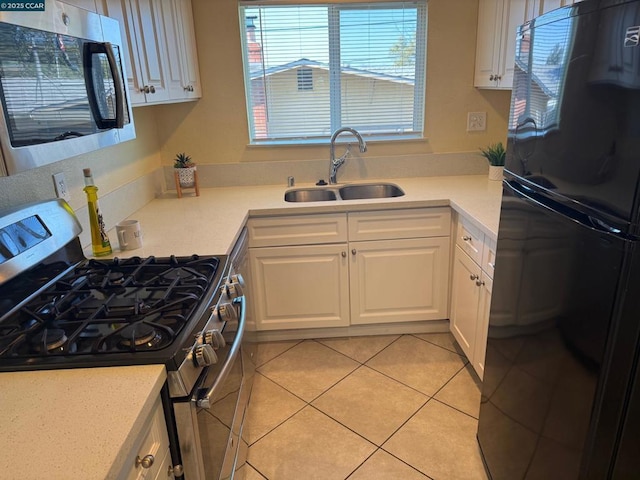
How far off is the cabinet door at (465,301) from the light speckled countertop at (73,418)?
161 centimetres

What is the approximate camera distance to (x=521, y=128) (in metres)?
1.35

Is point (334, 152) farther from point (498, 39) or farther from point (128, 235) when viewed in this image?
point (128, 235)

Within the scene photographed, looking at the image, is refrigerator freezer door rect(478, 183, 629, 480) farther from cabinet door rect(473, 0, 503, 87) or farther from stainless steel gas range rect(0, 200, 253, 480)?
cabinet door rect(473, 0, 503, 87)

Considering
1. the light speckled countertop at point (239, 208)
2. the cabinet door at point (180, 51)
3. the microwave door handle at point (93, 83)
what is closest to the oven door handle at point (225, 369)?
the light speckled countertop at point (239, 208)

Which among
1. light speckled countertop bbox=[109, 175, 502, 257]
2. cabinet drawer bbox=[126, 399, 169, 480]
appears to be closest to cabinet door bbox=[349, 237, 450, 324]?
light speckled countertop bbox=[109, 175, 502, 257]

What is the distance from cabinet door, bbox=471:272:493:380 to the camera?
6.65 ft

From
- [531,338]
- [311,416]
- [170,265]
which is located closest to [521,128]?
[531,338]

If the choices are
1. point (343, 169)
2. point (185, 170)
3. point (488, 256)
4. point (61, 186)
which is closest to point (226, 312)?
point (61, 186)

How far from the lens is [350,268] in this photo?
256 cm

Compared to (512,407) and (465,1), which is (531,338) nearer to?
(512,407)

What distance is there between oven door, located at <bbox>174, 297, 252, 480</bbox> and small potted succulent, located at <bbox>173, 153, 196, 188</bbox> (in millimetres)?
1411

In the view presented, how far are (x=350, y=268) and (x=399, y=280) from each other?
297 millimetres

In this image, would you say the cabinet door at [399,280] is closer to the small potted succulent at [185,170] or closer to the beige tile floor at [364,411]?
the beige tile floor at [364,411]

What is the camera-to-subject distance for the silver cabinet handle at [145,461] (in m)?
0.91
